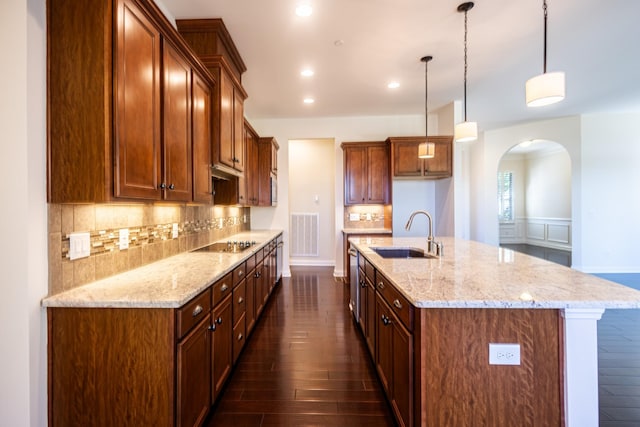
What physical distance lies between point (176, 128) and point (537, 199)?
1025 cm

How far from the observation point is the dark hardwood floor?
176cm

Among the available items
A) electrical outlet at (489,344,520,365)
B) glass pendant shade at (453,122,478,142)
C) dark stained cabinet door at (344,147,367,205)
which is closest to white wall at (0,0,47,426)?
electrical outlet at (489,344,520,365)

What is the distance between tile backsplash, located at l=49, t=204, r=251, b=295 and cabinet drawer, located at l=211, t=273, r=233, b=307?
62 centimetres

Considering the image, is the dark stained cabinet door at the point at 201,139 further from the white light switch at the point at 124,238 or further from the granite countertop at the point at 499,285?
the granite countertop at the point at 499,285

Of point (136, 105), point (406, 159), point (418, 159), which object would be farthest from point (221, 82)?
point (418, 159)

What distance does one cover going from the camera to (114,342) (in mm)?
1278

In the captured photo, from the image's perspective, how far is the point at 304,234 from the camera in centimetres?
636

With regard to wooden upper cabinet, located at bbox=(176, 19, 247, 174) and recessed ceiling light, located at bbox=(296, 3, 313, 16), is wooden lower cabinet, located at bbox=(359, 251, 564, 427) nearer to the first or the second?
wooden upper cabinet, located at bbox=(176, 19, 247, 174)

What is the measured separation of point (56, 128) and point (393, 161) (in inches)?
166

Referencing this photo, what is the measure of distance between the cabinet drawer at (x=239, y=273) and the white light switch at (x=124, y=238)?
0.73 metres

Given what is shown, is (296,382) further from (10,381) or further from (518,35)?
(518,35)

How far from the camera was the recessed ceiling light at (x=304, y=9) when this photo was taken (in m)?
2.31

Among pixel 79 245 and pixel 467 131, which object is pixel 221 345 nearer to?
pixel 79 245

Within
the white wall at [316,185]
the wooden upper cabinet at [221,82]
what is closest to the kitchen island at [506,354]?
the wooden upper cabinet at [221,82]
